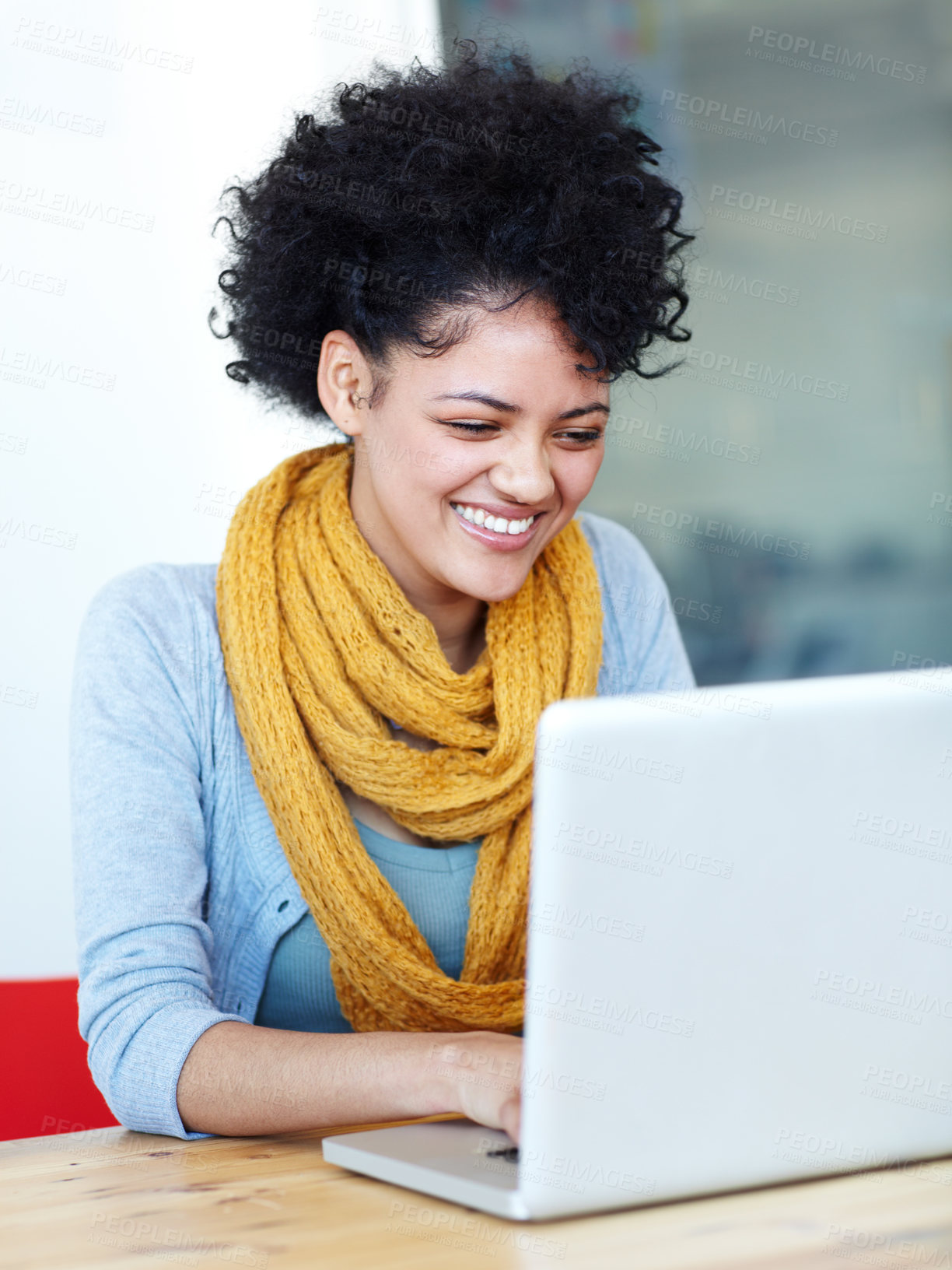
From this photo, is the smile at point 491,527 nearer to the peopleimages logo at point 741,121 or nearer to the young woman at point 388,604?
the young woman at point 388,604

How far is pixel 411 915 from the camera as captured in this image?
4.42 feet

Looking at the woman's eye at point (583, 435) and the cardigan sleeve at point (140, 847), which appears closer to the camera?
the cardigan sleeve at point (140, 847)

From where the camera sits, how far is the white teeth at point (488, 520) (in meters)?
1.31

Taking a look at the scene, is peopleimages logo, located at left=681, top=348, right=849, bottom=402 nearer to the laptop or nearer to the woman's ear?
the woman's ear

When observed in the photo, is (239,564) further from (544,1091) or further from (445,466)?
(544,1091)

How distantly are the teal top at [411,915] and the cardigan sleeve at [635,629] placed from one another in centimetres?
34

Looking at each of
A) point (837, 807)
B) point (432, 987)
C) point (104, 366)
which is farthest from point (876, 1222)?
point (104, 366)

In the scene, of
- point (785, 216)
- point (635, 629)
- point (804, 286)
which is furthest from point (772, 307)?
point (635, 629)

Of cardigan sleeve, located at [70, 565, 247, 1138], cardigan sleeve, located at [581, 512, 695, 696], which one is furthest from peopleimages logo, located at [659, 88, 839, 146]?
cardigan sleeve, located at [70, 565, 247, 1138]

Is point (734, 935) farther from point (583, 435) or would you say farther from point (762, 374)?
point (762, 374)

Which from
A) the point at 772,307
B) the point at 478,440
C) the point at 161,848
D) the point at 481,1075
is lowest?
the point at 481,1075

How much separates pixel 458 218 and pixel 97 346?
1.11m

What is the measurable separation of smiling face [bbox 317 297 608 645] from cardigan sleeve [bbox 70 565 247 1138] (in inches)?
10.2

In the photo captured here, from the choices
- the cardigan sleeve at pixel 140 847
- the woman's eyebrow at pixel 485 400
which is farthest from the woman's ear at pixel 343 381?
the cardigan sleeve at pixel 140 847
